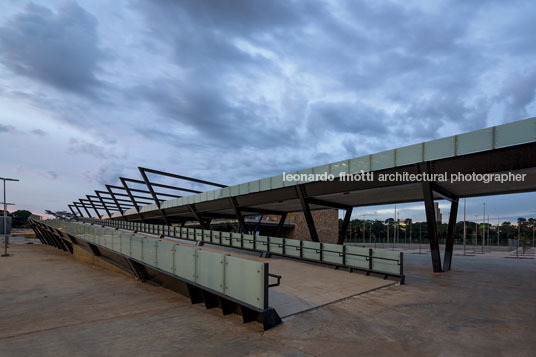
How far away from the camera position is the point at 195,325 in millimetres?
6785

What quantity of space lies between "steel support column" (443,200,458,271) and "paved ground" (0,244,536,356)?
6186 mm

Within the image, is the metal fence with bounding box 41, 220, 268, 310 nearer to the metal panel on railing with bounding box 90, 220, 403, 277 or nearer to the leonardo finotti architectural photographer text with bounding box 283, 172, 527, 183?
the metal panel on railing with bounding box 90, 220, 403, 277

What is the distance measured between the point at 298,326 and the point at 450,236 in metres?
15.9

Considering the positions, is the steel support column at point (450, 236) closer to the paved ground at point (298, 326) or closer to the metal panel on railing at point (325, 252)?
the paved ground at point (298, 326)

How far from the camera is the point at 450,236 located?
1831cm

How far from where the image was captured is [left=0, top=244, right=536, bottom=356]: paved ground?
540cm

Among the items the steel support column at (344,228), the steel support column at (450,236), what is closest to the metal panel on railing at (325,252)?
the steel support column at (450,236)

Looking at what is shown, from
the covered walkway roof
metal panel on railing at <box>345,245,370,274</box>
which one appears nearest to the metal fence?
metal panel on railing at <box>345,245,370,274</box>

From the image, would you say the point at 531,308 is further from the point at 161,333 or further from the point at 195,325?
the point at 161,333

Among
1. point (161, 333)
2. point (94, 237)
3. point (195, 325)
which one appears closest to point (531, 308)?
point (195, 325)

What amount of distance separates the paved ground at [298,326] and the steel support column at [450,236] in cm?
619

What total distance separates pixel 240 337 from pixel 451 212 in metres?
18.2

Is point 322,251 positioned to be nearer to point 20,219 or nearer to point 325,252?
point 325,252

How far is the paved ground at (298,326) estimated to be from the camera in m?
5.40
